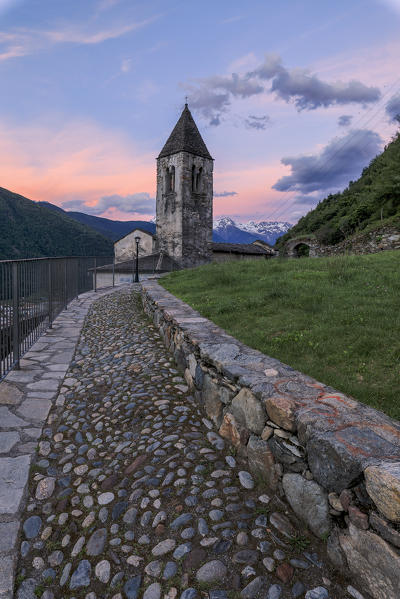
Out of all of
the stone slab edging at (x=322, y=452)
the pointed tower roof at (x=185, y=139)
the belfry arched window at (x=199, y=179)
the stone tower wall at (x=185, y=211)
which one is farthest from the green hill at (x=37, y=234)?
the stone slab edging at (x=322, y=452)

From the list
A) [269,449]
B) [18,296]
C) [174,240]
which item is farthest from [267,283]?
[174,240]

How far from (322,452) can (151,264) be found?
30.1 m

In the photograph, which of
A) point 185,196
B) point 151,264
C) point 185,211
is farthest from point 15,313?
point 185,196

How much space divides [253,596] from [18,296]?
15.7 feet

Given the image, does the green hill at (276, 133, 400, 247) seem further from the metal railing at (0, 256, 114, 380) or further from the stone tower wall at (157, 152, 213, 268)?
the metal railing at (0, 256, 114, 380)

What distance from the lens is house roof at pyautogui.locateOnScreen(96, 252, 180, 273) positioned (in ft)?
95.7

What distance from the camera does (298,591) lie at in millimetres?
1657

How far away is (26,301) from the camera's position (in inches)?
220

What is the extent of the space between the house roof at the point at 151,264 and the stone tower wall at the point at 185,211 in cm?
86

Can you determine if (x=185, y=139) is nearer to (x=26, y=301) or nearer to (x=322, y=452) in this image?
(x=26, y=301)

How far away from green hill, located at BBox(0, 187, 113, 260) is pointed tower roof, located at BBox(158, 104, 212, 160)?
39426 mm

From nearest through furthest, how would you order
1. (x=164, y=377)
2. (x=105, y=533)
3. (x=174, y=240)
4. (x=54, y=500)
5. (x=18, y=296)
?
(x=105, y=533)
(x=54, y=500)
(x=164, y=377)
(x=18, y=296)
(x=174, y=240)

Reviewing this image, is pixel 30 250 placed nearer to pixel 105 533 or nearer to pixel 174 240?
pixel 174 240

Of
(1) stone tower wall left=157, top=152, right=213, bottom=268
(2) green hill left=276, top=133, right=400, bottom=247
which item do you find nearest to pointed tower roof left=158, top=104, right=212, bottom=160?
(1) stone tower wall left=157, top=152, right=213, bottom=268
